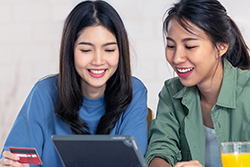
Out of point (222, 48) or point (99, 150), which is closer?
point (99, 150)

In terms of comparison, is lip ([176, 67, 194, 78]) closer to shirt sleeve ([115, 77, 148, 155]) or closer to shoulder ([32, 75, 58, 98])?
shirt sleeve ([115, 77, 148, 155])

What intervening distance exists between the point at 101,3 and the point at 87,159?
85cm

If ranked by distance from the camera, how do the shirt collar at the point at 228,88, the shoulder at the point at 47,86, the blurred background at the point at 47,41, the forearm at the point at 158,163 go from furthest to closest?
the blurred background at the point at 47,41 → the shoulder at the point at 47,86 → the shirt collar at the point at 228,88 → the forearm at the point at 158,163

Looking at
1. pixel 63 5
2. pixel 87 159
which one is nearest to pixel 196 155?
pixel 87 159

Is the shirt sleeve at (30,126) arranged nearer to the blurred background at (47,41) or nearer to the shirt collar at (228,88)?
the shirt collar at (228,88)

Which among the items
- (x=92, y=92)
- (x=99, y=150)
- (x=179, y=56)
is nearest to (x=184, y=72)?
(x=179, y=56)

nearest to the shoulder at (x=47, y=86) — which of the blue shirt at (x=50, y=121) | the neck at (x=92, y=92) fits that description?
the blue shirt at (x=50, y=121)

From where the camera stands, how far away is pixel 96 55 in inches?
61.0

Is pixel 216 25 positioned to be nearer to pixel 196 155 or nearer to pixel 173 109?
pixel 173 109

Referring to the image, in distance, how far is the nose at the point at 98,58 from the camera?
5.05 feet

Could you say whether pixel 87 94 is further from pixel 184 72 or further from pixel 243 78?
pixel 243 78

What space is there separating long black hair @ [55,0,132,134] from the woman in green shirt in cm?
20

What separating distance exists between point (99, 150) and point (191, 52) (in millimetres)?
669

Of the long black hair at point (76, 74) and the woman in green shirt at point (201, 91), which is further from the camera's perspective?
the long black hair at point (76, 74)
